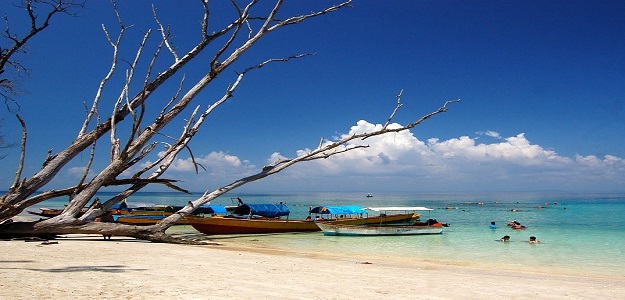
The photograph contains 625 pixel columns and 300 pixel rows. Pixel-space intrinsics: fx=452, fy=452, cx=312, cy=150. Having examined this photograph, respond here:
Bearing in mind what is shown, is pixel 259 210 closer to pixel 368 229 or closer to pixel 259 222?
pixel 259 222

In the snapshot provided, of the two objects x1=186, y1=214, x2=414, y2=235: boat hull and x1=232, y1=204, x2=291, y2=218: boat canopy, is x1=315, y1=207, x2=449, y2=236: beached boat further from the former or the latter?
x1=232, y1=204, x2=291, y2=218: boat canopy

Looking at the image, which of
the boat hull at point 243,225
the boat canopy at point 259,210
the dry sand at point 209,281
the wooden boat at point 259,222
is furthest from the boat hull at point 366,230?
the dry sand at point 209,281

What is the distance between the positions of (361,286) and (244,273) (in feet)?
8.42

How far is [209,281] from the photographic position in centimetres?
795

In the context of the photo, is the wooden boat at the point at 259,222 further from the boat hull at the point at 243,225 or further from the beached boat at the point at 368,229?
the beached boat at the point at 368,229

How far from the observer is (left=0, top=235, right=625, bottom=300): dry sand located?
657cm

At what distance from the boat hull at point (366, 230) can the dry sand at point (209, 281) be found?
1525cm

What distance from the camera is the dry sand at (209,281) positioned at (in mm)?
6574

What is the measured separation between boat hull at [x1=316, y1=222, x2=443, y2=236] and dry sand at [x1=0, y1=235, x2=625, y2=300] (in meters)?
15.3

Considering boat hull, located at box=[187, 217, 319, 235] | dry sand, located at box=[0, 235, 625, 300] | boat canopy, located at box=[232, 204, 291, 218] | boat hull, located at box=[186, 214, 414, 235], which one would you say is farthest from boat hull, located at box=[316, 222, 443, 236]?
dry sand, located at box=[0, 235, 625, 300]

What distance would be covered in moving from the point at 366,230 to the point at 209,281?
19.9 metres

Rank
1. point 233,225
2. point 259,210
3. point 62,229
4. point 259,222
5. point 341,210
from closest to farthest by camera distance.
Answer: point 62,229 < point 233,225 < point 259,222 < point 341,210 < point 259,210

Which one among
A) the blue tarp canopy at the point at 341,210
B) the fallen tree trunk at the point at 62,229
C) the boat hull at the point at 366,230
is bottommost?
the boat hull at the point at 366,230

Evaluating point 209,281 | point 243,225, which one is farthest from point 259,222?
point 209,281
